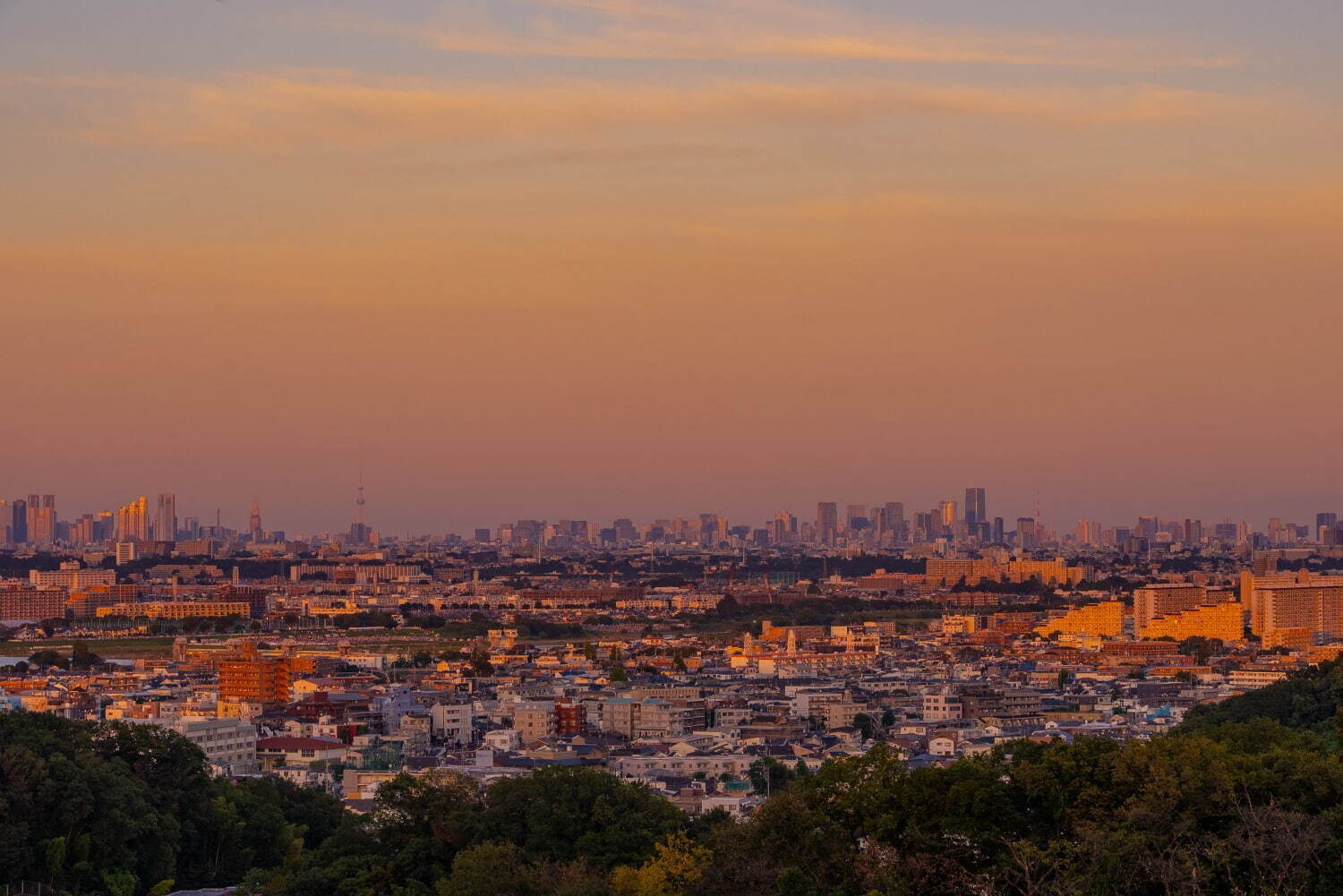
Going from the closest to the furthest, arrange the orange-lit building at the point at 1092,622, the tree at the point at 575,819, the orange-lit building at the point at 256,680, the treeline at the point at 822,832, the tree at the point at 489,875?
the treeline at the point at 822,832, the tree at the point at 489,875, the tree at the point at 575,819, the orange-lit building at the point at 256,680, the orange-lit building at the point at 1092,622

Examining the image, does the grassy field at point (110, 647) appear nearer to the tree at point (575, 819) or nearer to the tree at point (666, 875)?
the tree at point (575, 819)

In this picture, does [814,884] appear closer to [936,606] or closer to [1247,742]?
[1247,742]

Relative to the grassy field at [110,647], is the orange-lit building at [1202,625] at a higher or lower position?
higher

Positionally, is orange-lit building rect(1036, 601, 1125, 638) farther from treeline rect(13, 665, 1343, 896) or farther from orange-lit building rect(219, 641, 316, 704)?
treeline rect(13, 665, 1343, 896)

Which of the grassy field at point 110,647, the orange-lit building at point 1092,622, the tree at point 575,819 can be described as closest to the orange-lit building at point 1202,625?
the orange-lit building at point 1092,622

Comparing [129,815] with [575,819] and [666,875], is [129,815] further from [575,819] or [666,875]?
[666,875]

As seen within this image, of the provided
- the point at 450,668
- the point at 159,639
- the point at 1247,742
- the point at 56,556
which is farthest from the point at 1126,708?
the point at 56,556

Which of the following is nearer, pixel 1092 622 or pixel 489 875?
pixel 489 875

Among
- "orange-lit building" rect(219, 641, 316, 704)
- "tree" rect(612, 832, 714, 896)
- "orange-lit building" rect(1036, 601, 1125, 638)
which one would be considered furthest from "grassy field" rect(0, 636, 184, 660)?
"tree" rect(612, 832, 714, 896)

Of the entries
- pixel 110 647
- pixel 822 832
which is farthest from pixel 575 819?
pixel 110 647
